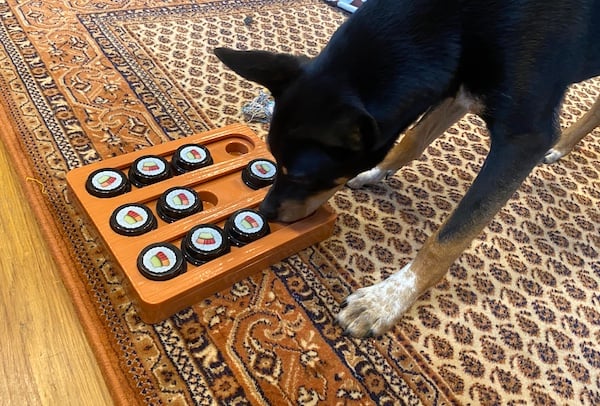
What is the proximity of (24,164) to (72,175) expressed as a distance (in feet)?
0.90

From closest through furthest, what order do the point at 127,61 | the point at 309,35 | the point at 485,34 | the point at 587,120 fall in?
the point at 485,34 < the point at 587,120 < the point at 127,61 < the point at 309,35

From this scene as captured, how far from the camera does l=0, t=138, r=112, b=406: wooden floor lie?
1.16 meters

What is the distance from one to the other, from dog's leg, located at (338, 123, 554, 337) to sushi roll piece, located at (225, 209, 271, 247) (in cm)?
32

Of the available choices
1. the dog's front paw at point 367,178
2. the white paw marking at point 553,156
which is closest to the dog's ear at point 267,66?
the dog's front paw at point 367,178

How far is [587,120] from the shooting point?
7.00 feet

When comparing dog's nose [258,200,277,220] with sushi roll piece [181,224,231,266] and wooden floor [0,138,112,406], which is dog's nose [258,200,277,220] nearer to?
sushi roll piece [181,224,231,266]

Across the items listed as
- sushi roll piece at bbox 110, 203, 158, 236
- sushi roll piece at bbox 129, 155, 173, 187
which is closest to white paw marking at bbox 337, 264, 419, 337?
sushi roll piece at bbox 110, 203, 158, 236

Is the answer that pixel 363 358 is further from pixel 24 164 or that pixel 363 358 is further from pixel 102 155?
pixel 24 164

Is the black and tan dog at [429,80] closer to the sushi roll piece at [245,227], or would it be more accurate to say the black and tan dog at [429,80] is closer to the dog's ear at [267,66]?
the dog's ear at [267,66]

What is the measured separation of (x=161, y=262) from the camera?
134cm

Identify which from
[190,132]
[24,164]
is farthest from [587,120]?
[24,164]

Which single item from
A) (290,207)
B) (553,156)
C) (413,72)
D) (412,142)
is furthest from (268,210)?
(553,156)

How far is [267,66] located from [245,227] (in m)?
0.48

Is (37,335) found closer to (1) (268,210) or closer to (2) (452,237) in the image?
(1) (268,210)
